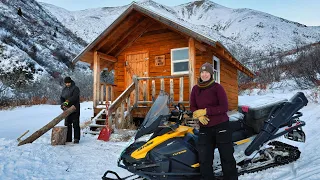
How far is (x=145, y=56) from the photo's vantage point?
10.5 m

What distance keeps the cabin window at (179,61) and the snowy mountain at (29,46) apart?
606 inches

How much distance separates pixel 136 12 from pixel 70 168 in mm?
6746

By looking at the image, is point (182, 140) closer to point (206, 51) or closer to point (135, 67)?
point (206, 51)

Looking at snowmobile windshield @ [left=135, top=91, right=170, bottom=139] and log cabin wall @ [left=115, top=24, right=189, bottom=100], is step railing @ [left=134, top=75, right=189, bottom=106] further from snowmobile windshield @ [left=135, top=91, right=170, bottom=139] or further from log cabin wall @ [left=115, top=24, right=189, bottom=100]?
snowmobile windshield @ [left=135, top=91, right=170, bottom=139]

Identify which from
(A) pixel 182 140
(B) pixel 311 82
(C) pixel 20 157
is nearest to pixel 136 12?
(C) pixel 20 157

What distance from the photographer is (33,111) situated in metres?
13.7

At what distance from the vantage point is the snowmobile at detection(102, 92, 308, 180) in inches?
115

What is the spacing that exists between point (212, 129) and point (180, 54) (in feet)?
23.1

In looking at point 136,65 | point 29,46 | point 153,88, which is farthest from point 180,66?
point 29,46

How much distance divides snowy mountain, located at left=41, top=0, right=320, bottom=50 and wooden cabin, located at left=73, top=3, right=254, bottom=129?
49283 mm

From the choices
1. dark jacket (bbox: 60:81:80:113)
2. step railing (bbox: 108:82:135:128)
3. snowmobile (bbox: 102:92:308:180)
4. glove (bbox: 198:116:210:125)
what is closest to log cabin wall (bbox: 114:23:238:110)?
step railing (bbox: 108:82:135:128)

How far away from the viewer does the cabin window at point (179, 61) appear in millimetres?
9617

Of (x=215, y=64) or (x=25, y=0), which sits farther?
(x=25, y=0)

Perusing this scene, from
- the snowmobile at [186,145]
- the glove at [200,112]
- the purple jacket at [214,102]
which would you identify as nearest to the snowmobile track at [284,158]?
the snowmobile at [186,145]
